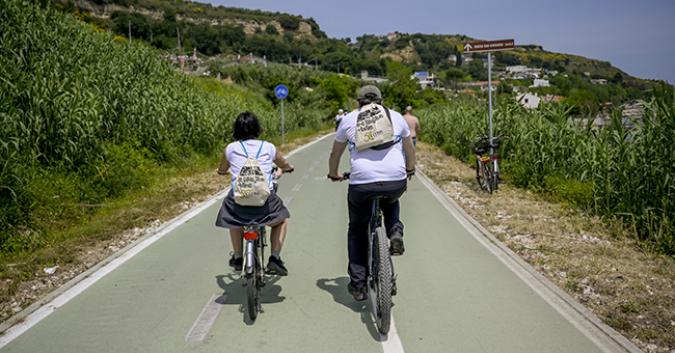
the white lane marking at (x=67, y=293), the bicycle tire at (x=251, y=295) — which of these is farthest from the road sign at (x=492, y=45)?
the bicycle tire at (x=251, y=295)

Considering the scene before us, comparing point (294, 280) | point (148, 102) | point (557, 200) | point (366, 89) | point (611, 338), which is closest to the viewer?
point (611, 338)

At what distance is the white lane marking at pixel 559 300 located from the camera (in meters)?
4.52

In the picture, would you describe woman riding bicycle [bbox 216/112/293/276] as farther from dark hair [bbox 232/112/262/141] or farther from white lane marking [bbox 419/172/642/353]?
white lane marking [bbox 419/172/642/353]

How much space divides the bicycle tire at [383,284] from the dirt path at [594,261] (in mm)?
2006

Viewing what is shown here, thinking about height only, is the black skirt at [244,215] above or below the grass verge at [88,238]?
above

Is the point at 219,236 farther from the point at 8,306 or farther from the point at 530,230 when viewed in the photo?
the point at 530,230

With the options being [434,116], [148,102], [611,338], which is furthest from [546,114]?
[434,116]

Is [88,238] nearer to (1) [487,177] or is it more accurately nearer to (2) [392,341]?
(2) [392,341]

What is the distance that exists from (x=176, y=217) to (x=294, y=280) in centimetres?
463

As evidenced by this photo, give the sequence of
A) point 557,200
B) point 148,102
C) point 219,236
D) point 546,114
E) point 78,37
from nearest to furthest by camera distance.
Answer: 1. point 219,236
2. point 557,200
3. point 546,114
4. point 148,102
5. point 78,37

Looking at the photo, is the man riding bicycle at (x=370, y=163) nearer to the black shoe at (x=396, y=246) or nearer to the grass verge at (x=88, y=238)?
the black shoe at (x=396, y=246)

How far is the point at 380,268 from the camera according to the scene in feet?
15.4

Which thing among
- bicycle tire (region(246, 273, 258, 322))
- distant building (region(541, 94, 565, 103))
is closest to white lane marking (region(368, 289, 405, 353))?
bicycle tire (region(246, 273, 258, 322))

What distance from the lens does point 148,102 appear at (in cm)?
1576
